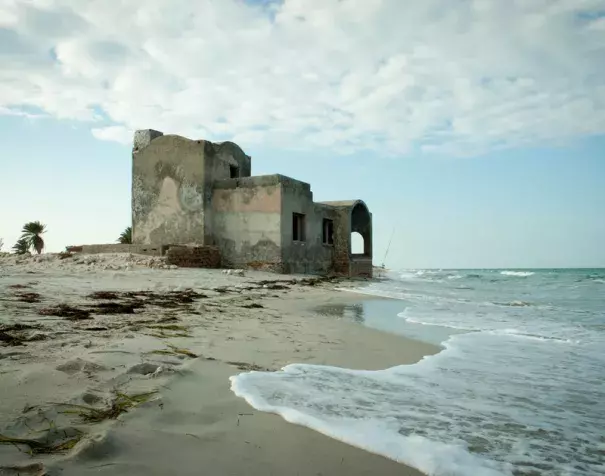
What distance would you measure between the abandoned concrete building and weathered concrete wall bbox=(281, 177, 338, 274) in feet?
0.12

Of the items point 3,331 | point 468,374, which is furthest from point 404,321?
point 3,331

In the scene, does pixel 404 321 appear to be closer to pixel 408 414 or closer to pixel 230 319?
pixel 230 319

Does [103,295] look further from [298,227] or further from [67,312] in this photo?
[298,227]

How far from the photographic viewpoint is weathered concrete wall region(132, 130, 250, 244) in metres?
17.5

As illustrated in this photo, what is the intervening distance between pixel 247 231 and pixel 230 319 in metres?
11.7

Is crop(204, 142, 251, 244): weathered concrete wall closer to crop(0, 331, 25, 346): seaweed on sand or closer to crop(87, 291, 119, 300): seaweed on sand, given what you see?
crop(87, 291, 119, 300): seaweed on sand

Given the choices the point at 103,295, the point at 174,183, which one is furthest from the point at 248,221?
the point at 103,295

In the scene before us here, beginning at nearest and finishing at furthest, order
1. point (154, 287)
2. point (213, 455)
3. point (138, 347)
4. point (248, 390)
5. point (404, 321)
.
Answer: point (213, 455) → point (248, 390) → point (138, 347) → point (404, 321) → point (154, 287)

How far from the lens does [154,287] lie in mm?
8719

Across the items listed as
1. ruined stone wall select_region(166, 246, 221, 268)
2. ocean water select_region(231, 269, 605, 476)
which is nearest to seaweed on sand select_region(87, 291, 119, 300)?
ocean water select_region(231, 269, 605, 476)

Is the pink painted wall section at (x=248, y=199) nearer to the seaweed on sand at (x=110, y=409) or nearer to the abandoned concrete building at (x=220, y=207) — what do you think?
the abandoned concrete building at (x=220, y=207)

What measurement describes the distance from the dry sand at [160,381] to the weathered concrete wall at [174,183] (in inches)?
443

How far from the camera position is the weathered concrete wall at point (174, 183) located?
1755cm

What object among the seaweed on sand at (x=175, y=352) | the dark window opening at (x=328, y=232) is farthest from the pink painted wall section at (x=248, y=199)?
the seaweed on sand at (x=175, y=352)
